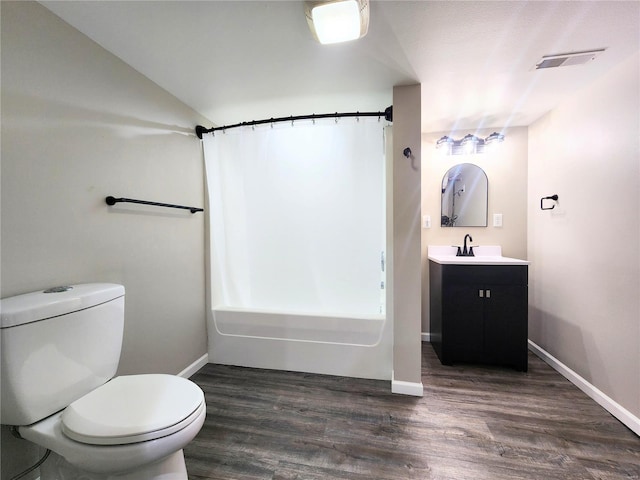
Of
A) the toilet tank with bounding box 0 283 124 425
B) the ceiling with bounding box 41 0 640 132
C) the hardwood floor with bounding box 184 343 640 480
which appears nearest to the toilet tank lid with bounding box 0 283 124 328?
the toilet tank with bounding box 0 283 124 425

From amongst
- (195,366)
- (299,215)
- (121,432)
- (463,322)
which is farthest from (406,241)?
(195,366)

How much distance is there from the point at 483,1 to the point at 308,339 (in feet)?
6.95

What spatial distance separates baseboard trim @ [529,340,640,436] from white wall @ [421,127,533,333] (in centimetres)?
89

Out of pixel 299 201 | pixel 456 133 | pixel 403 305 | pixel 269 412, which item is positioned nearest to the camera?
pixel 269 412

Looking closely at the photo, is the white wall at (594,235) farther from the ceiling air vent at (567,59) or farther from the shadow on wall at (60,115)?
the shadow on wall at (60,115)

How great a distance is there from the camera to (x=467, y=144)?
2.36m

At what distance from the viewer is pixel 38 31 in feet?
3.54

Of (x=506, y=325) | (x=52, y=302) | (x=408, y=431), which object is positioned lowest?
(x=408, y=431)

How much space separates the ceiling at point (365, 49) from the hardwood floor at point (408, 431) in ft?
6.65

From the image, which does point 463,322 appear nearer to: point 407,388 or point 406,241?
point 407,388

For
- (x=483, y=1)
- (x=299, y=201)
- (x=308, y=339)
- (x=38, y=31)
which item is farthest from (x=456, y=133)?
(x=38, y=31)

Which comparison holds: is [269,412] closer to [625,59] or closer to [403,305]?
[403,305]

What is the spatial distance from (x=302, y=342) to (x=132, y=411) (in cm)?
120

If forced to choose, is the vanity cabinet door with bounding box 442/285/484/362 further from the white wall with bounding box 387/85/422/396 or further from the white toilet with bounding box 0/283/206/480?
the white toilet with bounding box 0/283/206/480
